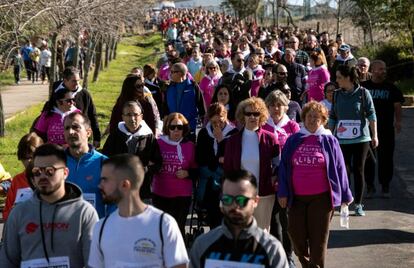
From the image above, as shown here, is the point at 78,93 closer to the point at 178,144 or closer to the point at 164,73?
A: the point at 178,144

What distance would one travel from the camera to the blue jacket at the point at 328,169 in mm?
7441

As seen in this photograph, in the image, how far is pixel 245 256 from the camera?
4559 millimetres

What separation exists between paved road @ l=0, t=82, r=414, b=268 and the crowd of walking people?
37cm

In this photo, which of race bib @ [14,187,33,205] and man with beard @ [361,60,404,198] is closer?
race bib @ [14,187,33,205]

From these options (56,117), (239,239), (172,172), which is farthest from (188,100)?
(239,239)

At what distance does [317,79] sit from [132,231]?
9.70 meters

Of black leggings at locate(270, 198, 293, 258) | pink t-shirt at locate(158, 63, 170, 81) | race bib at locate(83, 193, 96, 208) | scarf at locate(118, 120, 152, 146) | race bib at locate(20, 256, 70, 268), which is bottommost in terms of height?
black leggings at locate(270, 198, 293, 258)

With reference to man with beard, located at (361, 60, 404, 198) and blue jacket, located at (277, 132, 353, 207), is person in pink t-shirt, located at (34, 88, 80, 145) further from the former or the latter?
man with beard, located at (361, 60, 404, 198)

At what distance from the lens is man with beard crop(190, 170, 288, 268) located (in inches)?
179

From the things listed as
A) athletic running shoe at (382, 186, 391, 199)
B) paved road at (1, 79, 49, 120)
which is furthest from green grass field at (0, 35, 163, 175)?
athletic running shoe at (382, 186, 391, 199)

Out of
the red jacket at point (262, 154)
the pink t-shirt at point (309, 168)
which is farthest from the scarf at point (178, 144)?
the pink t-shirt at point (309, 168)

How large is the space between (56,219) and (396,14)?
23819 millimetres

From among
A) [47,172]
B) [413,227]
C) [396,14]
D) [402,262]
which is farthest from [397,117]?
[396,14]

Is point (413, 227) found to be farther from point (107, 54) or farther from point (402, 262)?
point (107, 54)
